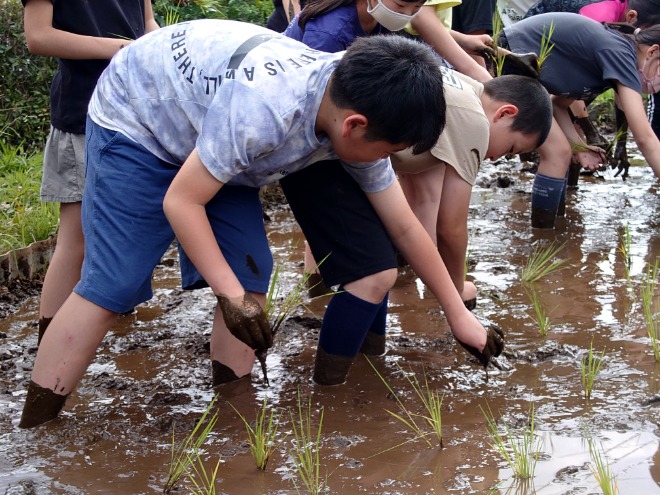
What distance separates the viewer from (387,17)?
3406 mm

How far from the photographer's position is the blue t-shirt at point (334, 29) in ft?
11.2

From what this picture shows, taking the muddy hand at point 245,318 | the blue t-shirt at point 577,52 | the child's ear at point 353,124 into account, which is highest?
the child's ear at point 353,124

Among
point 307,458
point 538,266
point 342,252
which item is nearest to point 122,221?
point 342,252

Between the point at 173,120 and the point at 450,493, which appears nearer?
the point at 450,493

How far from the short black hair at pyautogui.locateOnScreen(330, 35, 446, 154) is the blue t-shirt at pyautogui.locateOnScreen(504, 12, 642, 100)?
2.82m

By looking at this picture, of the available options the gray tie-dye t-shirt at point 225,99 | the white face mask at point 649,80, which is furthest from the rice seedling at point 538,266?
the gray tie-dye t-shirt at point 225,99

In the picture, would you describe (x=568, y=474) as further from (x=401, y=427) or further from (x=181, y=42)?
(x=181, y=42)

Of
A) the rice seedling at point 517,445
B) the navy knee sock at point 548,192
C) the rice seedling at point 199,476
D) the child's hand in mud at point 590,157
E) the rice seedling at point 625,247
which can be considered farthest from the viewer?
→ the child's hand in mud at point 590,157

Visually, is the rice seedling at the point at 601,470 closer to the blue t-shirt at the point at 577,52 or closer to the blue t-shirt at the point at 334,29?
the blue t-shirt at the point at 334,29

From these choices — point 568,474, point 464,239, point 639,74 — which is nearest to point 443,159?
point 464,239

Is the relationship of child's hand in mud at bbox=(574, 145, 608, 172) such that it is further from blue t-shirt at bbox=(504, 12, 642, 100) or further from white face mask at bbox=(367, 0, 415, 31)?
white face mask at bbox=(367, 0, 415, 31)

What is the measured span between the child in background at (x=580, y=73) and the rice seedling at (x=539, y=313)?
1.23 m

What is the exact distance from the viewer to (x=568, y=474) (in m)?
2.49

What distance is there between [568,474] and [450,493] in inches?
13.9
